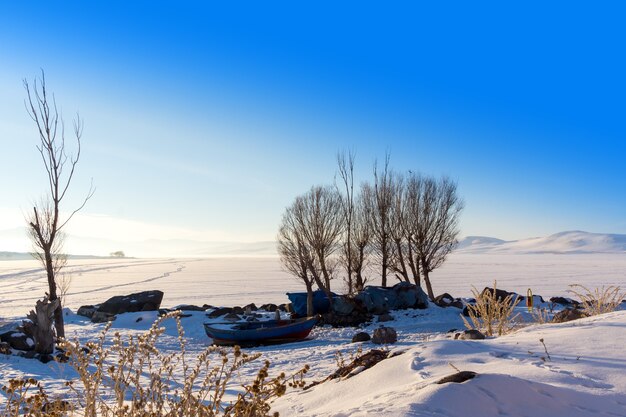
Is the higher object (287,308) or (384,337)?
(287,308)

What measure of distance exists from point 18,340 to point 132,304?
10.2 metres

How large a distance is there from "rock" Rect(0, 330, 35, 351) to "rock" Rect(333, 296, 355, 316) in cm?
1036

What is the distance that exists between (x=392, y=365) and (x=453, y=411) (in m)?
1.87

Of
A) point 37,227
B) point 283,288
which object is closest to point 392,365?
point 37,227

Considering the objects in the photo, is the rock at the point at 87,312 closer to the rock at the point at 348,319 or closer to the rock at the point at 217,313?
the rock at the point at 217,313

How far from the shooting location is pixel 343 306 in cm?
2011

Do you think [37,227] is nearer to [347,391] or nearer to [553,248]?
[347,391]

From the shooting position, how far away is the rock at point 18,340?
1434 cm

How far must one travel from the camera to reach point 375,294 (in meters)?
20.9

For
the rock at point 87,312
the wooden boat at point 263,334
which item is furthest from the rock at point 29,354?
the rock at point 87,312

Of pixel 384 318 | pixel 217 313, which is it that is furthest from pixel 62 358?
pixel 384 318

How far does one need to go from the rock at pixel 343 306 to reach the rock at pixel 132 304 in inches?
366

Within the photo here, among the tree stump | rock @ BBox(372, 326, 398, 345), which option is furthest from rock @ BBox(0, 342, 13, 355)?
rock @ BBox(372, 326, 398, 345)

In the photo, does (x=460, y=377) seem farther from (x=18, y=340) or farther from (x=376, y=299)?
(x=376, y=299)
